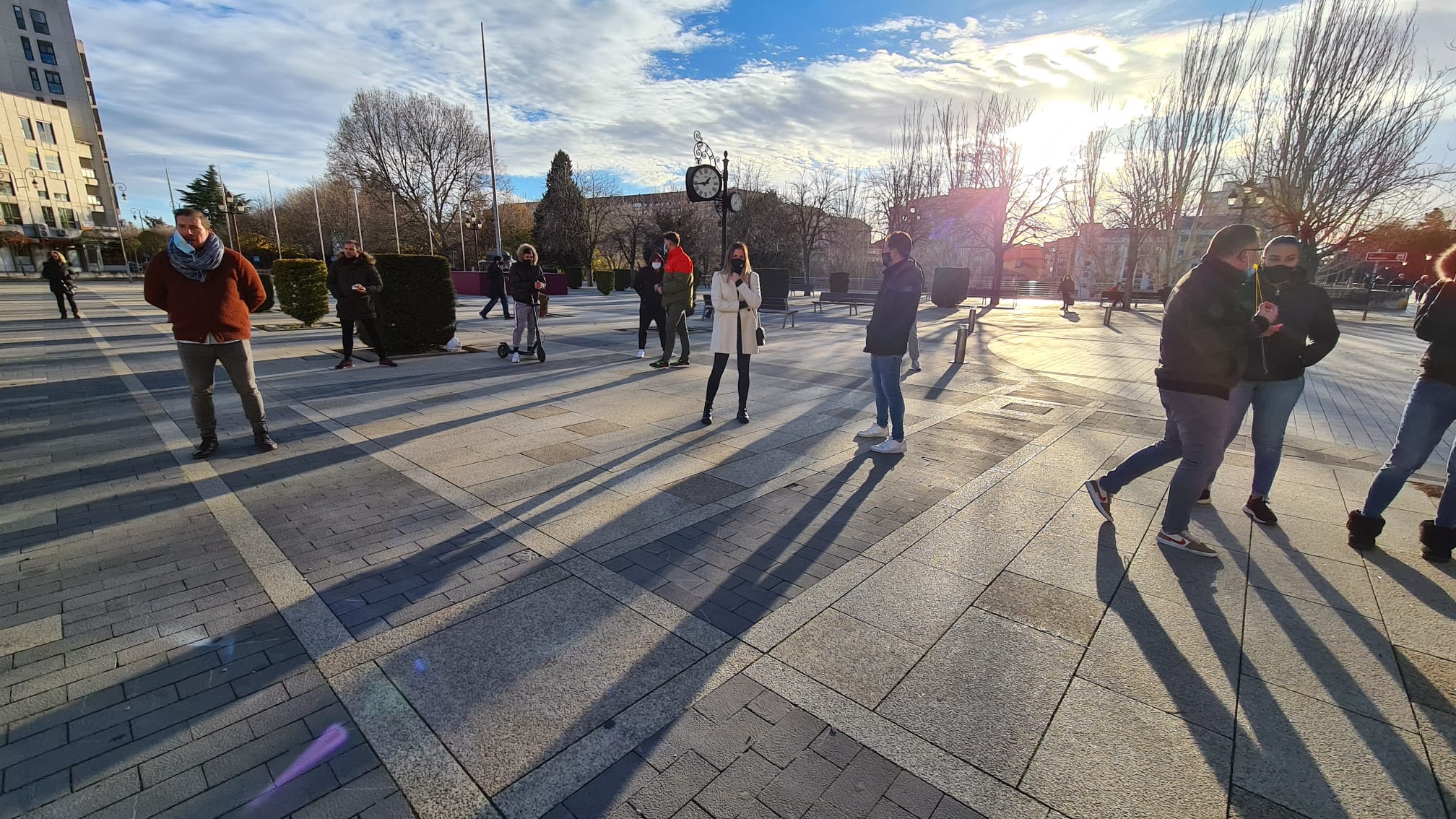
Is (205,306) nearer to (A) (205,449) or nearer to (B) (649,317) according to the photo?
(A) (205,449)

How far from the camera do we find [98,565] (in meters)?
3.25

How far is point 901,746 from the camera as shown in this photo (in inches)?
83.9

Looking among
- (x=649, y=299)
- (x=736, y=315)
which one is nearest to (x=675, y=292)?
(x=649, y=299)

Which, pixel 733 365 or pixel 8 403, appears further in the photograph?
pixel 733 365

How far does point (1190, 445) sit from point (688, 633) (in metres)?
3.17

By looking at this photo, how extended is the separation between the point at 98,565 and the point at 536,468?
2582mm

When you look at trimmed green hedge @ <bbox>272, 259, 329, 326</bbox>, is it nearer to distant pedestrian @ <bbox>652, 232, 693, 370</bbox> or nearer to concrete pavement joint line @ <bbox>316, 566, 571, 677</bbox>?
distant pedestrian @ <bbox>652, 232, 693, 370</bbox>

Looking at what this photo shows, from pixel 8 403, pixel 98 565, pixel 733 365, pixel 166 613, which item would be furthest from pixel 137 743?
pixel 733 365

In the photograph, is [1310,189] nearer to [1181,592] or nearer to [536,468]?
[1181,592]

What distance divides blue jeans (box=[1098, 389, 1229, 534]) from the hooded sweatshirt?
72cm

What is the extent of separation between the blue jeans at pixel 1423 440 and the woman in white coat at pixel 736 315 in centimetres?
477

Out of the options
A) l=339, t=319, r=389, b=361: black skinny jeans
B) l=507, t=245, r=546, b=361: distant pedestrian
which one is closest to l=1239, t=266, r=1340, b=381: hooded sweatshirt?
l=507, t=245, r=546, b=361: distant pedestrian

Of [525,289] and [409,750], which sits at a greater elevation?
[525,289]

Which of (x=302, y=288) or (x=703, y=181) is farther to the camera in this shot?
(x=302, y=288)
